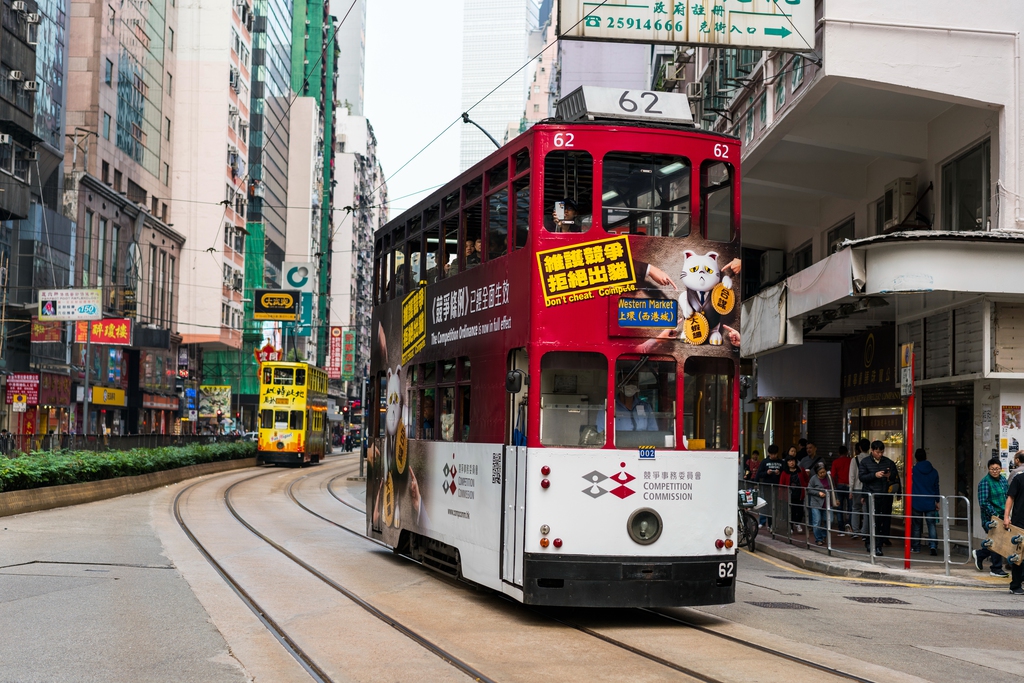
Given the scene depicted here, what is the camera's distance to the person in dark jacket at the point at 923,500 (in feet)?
55.7

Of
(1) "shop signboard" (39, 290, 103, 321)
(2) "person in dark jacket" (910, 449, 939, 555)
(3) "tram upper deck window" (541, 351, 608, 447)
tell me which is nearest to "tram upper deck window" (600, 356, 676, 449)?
(3) "tram upper deck window" (541, 351, 608, 447)

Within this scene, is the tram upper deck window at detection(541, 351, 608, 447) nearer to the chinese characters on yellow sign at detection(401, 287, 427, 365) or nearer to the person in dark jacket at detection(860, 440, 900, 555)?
A: the chinese characters on yellow sign at detection(401, 287, 427, 365)

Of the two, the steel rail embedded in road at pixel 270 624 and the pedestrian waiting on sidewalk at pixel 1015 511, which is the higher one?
the pedestrian waiting on sidewalk at pixel 1015 511

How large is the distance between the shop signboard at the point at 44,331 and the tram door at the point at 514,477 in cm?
3289

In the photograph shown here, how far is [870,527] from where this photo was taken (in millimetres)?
16547

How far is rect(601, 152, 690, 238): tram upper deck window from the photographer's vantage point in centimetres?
1067

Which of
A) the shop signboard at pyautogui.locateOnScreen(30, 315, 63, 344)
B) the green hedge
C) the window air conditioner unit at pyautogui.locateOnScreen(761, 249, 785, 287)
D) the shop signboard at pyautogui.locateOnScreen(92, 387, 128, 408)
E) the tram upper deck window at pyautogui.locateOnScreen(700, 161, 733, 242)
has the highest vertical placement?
the window air conditioner unit at pyautogui.locateOnScreen(761, 249, 785, 287)

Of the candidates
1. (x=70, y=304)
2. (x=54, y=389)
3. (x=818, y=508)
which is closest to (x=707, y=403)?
(x=818, y=508)

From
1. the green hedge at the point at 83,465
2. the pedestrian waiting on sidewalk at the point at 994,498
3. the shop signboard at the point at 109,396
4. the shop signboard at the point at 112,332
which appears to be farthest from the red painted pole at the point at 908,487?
the shop signboard at the point at 109,396

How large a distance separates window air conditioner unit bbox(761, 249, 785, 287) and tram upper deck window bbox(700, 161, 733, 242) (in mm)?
18449

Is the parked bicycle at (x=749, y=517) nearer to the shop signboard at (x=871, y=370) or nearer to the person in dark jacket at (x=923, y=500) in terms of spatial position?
the person in dark jacket at (x=923, y=500)

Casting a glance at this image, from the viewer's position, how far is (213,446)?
45.3m

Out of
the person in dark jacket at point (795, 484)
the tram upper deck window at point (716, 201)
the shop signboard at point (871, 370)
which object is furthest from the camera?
the shop signboard at point (871, 370)

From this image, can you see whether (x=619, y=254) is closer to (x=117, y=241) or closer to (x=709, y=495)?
(x=709, y=495)
